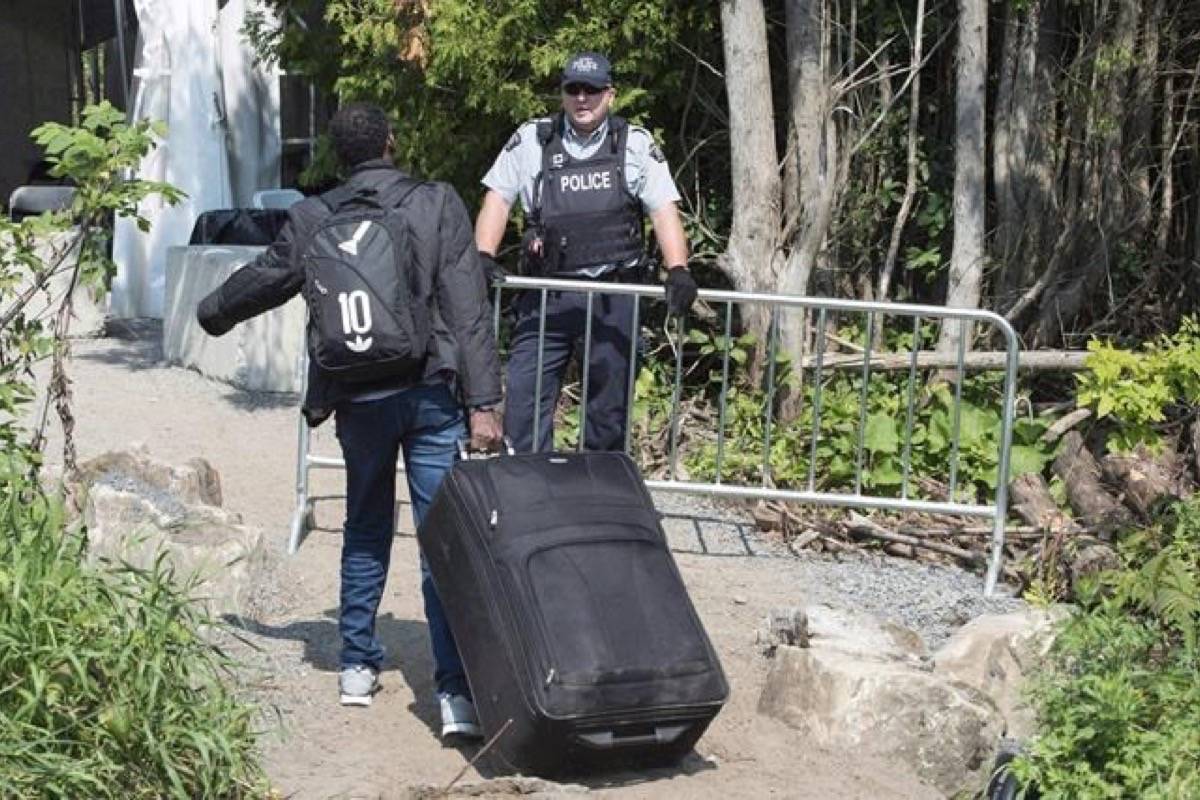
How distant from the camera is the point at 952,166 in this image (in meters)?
10.1

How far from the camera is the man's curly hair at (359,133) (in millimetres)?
5606

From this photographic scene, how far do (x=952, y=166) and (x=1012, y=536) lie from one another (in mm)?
2818

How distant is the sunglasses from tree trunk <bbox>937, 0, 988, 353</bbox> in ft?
9.25

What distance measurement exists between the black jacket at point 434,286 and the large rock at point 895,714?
1302mm

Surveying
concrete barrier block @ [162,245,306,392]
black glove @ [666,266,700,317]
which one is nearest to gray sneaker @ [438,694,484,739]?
black glove @ [666,266,700,317]

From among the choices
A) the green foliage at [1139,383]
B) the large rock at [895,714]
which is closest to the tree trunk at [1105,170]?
the green foliage at [1139,383]

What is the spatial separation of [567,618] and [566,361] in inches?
96.7

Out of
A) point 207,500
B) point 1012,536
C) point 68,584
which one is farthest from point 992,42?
point 68,584

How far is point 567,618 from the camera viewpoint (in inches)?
202

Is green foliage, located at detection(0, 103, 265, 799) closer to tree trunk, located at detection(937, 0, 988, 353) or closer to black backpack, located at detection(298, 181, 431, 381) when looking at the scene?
black backpack, located at detection(298, 181, 431, 381)

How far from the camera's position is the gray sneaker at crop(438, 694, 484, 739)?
5.55 m

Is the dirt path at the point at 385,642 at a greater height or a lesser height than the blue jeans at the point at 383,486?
lesser

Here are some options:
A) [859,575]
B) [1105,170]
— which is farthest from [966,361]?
[859,575]

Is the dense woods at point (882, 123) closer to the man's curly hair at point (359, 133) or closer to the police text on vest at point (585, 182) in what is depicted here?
the police text on vest at point (585, 182)
